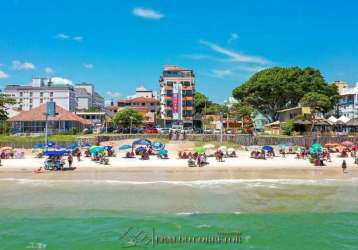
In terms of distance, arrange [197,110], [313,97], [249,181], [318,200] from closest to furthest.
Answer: [318,200]
[249,181]
[313,97]
[197,110]

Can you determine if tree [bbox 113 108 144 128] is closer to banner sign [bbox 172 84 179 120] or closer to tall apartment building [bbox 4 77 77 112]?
banner sign [bbox 172 84 179 120]

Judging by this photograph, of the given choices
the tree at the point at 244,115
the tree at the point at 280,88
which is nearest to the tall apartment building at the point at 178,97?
the tree at the point at 280,88

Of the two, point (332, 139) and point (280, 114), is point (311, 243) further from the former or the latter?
point (280, 114)

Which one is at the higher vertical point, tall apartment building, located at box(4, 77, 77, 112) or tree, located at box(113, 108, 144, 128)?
tall apartment building, located at box(4, 77, 77, 112)

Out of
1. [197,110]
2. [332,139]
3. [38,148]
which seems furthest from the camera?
[197,110]

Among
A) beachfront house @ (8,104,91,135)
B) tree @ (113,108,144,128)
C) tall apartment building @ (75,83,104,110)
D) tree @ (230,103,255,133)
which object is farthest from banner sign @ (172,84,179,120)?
tall apartment building @ (75,83,104,110)

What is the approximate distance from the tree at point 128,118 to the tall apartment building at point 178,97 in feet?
44.0

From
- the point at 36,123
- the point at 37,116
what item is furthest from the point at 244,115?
the point at 36,123

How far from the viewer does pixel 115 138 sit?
206ft

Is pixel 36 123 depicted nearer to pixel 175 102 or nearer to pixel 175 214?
Result: pixel 175 102

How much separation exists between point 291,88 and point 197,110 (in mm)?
36836

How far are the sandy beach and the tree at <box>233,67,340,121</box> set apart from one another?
47.1m

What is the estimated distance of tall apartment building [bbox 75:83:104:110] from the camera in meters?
160

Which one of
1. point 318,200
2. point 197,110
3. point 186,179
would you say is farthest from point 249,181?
point 197,110
